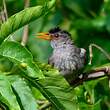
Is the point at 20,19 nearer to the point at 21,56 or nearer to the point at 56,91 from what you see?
the point at 21,56

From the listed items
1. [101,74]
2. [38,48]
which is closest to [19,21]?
[101,74]

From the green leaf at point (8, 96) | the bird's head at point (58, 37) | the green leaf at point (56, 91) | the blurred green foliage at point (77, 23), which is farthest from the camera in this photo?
the blurred green foliage at point (77, 23)

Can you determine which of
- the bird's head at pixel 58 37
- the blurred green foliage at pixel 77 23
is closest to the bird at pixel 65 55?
the bird's head at pixel 58 37

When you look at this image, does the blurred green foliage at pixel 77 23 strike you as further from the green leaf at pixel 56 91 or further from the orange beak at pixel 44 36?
the green leaf at pixel 56 91

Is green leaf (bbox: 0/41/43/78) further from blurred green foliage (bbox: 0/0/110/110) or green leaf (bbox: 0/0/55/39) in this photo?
blurred green foliage (bbox: 0/0/110/110)

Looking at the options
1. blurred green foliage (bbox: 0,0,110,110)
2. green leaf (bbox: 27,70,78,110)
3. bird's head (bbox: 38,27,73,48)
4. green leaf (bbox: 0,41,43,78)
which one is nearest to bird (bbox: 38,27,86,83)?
bird's head (bbox: 38,27,73,48)
